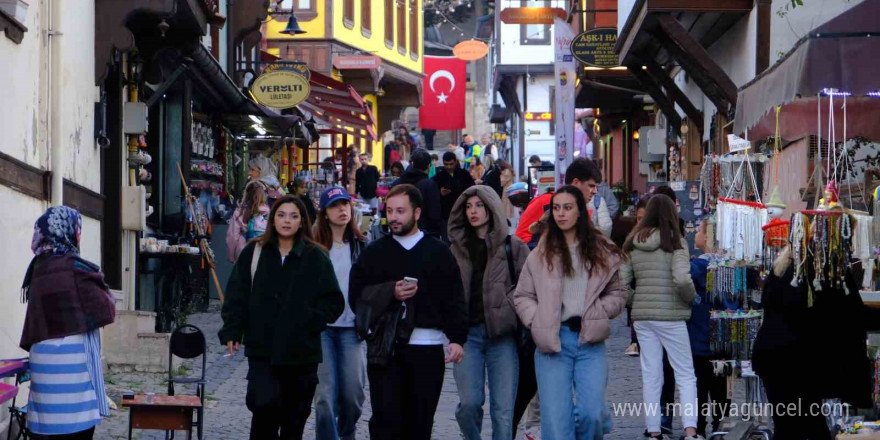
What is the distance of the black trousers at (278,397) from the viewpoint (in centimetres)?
772

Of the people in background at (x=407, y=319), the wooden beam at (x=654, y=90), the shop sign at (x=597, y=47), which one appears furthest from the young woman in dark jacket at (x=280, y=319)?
the shop sign at (x=597, y=47)

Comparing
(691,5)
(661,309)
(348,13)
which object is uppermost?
(348,13)

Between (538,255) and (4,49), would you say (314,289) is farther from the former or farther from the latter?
(4,49)

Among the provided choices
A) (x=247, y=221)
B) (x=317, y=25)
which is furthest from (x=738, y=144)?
(x=317, y=25)

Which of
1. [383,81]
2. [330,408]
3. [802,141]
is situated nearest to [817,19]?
[802,141]

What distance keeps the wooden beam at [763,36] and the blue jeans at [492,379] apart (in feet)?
24.0

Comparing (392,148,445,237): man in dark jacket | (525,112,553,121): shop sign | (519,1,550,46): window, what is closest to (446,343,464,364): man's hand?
(392,148,445,237): man in dark jacket

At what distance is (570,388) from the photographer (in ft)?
26.5

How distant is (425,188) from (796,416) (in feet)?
23.6

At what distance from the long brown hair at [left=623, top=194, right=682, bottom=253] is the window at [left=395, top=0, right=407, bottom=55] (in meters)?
29.5

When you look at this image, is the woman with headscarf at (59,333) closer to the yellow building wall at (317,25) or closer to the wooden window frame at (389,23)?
the yellow building wall at (317,25)

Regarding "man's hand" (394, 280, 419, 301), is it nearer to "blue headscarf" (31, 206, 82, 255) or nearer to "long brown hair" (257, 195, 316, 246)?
"long brown hair" (257, 195, 316, 246)

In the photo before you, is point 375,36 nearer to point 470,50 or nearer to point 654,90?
point 470,50

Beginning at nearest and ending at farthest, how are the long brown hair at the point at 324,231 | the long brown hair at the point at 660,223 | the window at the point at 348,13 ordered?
the long brown hair at the point at 324,231, the long brown hair at the point at 660,223, the window at the point at 348,13
